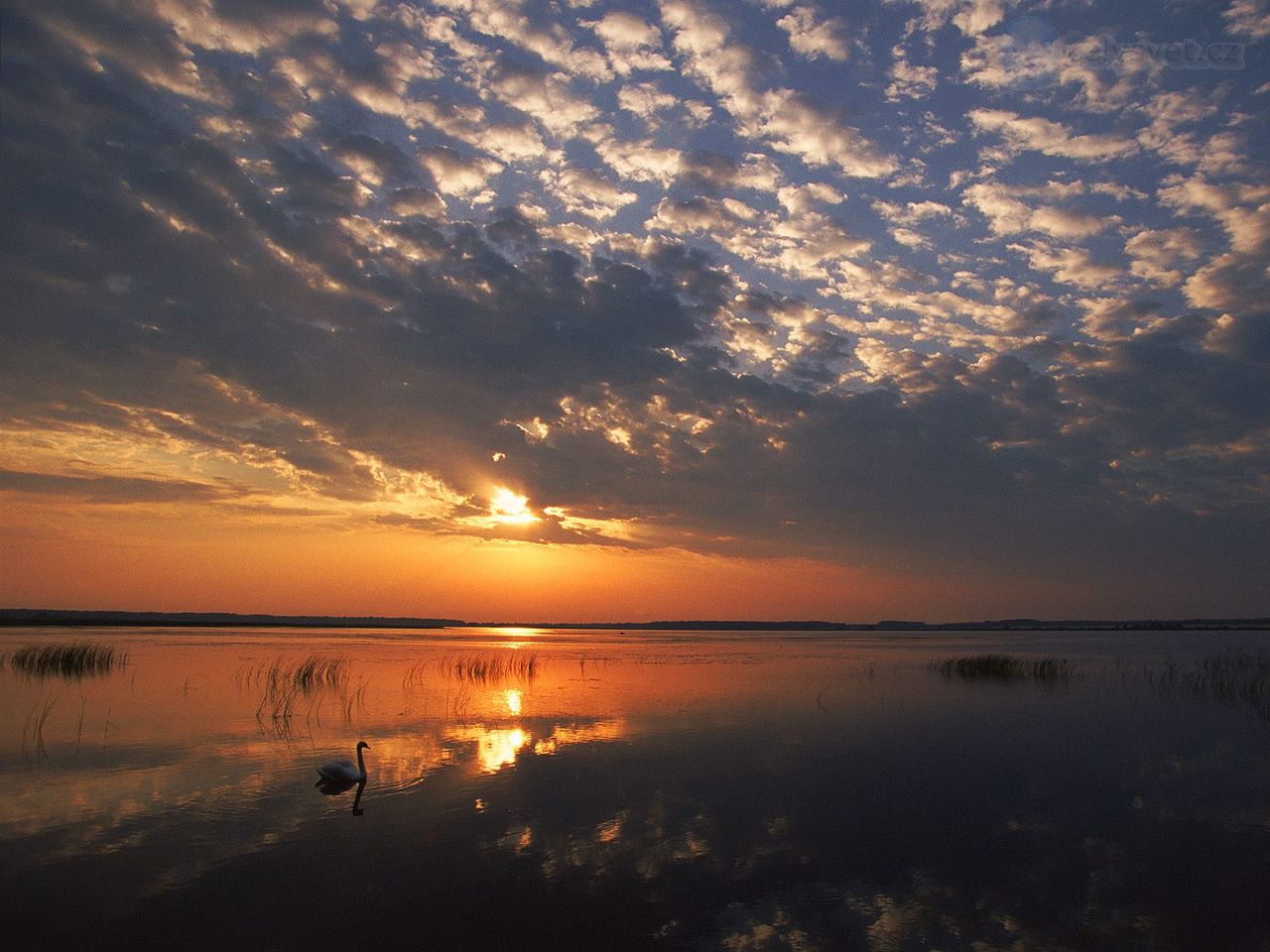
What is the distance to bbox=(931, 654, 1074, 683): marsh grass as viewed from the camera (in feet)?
123

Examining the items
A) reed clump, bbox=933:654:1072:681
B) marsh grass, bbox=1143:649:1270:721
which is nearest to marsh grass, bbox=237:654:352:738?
reed clump, bbox=933:654:1072:681

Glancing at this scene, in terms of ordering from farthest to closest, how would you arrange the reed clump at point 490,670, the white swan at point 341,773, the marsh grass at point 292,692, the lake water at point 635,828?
1. the reed clump at point 490,670
2. the marsh grass at point 292,692
3. the white swan at point 341,773
4. the lake water at point 635,828

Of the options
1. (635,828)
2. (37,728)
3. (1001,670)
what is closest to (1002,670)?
(1001,670)

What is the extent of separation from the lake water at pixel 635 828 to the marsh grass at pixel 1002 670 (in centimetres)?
1254

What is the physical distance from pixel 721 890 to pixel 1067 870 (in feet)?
15.1

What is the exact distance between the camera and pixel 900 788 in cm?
1470

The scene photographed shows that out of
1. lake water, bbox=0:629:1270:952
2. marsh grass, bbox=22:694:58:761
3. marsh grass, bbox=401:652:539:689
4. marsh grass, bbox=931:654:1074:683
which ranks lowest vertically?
lake water, bbox=0:629:1270:952

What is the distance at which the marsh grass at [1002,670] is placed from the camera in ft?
123

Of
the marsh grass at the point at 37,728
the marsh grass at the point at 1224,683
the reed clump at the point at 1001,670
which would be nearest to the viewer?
the marsh grass at the point at 37,728

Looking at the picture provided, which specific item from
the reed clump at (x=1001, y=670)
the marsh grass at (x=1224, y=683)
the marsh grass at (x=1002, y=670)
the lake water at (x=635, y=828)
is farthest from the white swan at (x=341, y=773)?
the reed clump at (x=1001, y=670)

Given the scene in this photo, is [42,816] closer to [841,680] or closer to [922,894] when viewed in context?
[922,894]

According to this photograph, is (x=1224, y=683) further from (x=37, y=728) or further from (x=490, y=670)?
(x=37, y=728)

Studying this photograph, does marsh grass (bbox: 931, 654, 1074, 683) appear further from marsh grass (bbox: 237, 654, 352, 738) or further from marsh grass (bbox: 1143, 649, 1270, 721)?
marsh grass (bbox: 237, 654, 352, 738)

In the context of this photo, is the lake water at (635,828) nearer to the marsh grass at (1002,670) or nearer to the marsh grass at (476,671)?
the marsh grass at (476,671)
